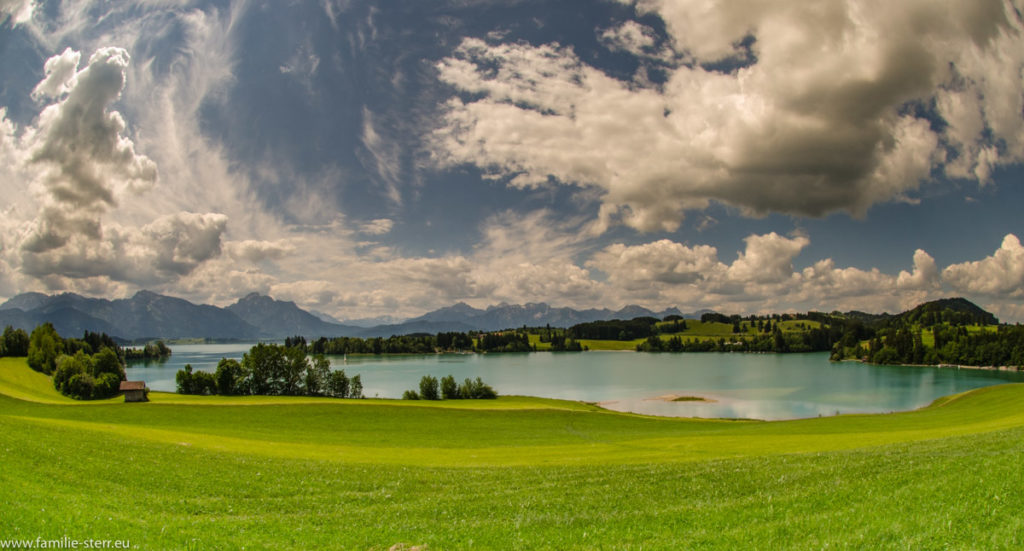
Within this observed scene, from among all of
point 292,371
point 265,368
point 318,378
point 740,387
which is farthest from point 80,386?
point 740,387

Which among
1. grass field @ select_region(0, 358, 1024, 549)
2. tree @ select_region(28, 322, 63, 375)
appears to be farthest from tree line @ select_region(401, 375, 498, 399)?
tree @ select_region(28, 322, 63, 375)

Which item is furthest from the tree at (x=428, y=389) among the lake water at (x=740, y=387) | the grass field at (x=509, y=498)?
the grass field at (x=509, y=498)

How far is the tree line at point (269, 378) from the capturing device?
78.0 meters

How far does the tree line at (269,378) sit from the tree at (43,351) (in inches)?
1178

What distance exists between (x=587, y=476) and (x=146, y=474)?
585 inches

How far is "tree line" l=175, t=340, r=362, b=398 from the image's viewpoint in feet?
256

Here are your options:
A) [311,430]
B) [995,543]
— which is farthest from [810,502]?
[311,430]

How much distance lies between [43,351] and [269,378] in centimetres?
4722

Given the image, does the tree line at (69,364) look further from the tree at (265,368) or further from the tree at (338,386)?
the tree at (338,386)

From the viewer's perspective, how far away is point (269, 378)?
83500mm

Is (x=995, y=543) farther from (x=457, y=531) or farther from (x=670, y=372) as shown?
(x=670, y=372)

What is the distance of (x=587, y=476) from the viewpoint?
17.4 m

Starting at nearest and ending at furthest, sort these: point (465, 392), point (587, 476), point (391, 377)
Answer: point (587, 476)
point (465, 392)
point (391, 377)

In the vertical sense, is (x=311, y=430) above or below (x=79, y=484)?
below
